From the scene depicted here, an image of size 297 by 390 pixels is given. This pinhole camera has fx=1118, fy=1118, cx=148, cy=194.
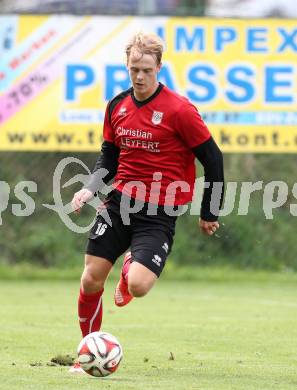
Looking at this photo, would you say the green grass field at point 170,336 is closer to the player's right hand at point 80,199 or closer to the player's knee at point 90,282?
the player's knee at point 90,282

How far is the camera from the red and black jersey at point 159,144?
6.63 m

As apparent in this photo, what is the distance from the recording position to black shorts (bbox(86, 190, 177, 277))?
658 centimetres

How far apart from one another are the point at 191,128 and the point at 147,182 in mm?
423

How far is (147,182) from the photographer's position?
6.69 metres

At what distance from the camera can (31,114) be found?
13688 millimetres

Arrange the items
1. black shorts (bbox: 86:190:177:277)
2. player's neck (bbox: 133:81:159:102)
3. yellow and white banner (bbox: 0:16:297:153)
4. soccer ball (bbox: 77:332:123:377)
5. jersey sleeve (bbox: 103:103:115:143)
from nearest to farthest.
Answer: soccer ball (bbox: 77:332:123:377) → black shorts (bbox: 86:190:177:277) → player's neck (bbox: 133:81:159:102) → jersey sleeve (bbox: 103:103:115:143) → yellow and white banner (bbox: 0:16:297:153)

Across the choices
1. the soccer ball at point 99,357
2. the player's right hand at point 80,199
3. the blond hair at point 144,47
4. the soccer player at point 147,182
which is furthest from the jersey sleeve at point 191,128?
the soccer ball at point 99,357

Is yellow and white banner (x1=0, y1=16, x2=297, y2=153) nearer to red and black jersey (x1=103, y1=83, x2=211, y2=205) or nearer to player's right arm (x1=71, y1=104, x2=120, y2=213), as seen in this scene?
player's right arm (x1=71, y1=104, x2=120, y2=213)

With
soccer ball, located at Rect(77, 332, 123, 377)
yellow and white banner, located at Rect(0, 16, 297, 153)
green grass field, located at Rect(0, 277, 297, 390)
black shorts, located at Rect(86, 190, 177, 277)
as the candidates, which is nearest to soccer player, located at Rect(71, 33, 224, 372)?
black shorts, located at Rect(86, 190, 177, 277)

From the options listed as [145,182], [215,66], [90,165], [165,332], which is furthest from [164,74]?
[145,182]

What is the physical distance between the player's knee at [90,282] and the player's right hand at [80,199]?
0.37m

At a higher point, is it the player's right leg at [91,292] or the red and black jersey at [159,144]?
the red and black jersey at [159,144]

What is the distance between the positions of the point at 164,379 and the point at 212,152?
4.51 feet

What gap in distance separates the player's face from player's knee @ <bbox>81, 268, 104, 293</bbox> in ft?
3.70
